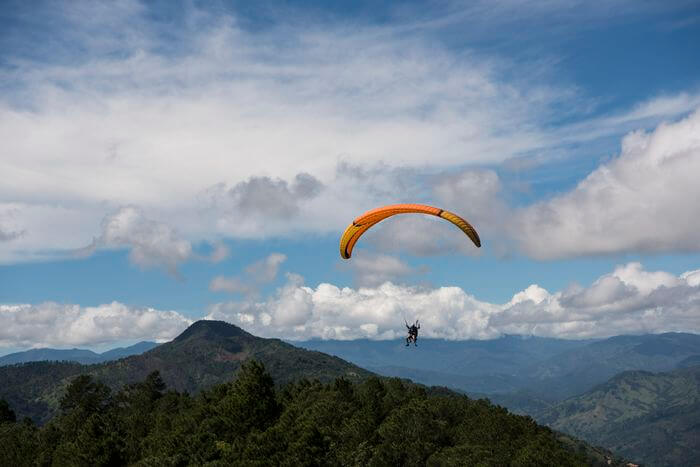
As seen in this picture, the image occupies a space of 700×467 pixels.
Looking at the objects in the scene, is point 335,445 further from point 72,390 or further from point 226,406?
point 72,390

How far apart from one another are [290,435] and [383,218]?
27954 millimetres

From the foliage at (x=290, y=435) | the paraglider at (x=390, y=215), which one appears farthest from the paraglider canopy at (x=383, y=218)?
the foliage at (x=290, y=435)

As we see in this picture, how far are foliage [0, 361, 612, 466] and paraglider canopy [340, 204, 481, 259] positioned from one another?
20.7 m

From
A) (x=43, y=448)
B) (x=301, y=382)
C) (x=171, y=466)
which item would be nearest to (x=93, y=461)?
(x=171, y=466)

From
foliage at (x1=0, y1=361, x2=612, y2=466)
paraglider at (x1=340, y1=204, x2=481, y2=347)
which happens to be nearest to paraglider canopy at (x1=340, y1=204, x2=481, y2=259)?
paraglider at (x1=340, y1=204, x2=481, y2=347)

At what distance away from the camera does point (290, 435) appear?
69.4 m

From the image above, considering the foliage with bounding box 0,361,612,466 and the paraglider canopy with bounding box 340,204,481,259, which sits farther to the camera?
the foliage with bounding box 0,361,612,466

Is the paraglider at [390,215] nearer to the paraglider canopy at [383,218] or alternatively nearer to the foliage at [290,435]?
the paraglider canopy at [383,218]

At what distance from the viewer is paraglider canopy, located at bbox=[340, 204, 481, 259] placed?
5475cm

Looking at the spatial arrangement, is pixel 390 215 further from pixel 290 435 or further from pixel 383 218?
pixel 290 435

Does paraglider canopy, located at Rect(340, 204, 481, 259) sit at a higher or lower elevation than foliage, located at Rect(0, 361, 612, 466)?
higher

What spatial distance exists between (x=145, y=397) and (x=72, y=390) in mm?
21807

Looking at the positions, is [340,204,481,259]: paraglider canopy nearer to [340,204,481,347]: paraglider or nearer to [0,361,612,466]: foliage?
[340,204,481,347]: paraglider

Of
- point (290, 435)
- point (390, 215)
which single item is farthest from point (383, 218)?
point (290, 435)
